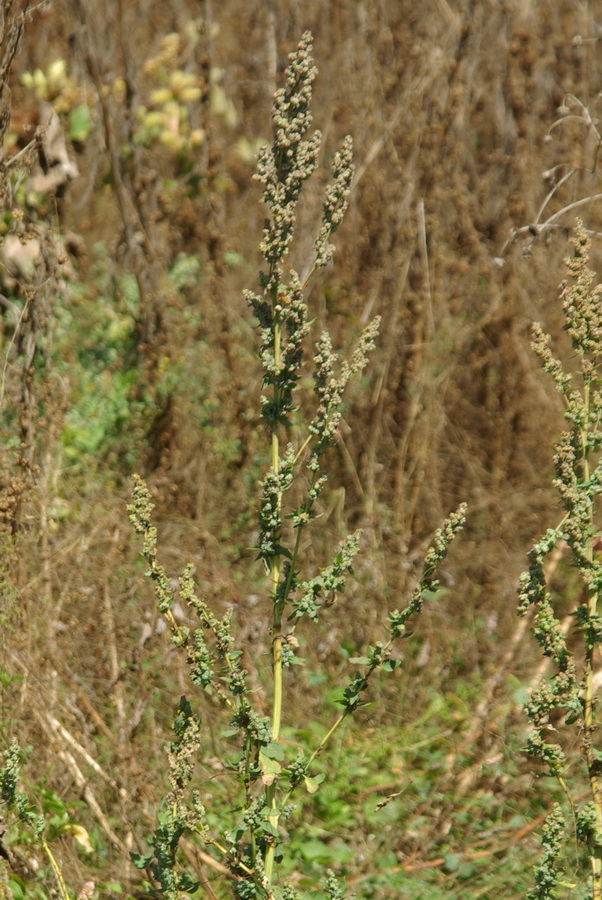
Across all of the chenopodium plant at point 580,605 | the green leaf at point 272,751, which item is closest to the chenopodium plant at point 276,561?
the green leaf at point 272,751

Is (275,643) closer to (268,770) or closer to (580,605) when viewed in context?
(268,770)

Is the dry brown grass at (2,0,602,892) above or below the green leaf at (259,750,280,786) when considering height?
above

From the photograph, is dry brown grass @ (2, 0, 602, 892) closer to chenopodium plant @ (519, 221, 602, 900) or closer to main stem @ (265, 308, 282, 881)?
main stem @ (265, 308, 282, 881)

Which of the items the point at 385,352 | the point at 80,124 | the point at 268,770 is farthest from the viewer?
the point at 80,124

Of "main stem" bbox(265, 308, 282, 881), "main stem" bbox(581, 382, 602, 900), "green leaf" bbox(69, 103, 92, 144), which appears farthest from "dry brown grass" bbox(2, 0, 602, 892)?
"main stem" bbox(581, 382, 602, 900)

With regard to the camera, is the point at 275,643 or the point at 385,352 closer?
the point at 275,643

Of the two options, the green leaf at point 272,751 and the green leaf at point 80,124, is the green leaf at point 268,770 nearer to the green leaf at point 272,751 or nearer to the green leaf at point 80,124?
the green leaf at point 272,751

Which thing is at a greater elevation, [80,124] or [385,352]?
[80,124]

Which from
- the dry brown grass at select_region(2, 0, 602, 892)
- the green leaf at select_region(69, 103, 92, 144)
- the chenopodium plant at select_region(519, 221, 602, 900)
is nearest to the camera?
the chenopodium plant at select_region(519, 221, 602, 900)

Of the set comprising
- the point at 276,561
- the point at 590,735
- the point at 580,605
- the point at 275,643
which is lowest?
the point at 590,735

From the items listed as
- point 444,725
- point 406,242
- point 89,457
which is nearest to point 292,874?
point 444,725

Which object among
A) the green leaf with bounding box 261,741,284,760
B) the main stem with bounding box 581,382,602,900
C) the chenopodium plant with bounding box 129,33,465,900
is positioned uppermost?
the chenopodium plant with bounding box 129,33,465,900

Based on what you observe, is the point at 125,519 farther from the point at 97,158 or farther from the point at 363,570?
the point at 97,158

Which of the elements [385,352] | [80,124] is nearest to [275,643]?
[385,352]
